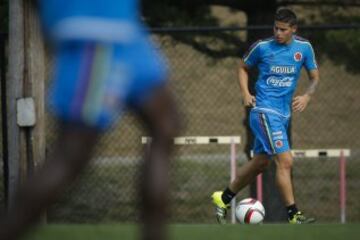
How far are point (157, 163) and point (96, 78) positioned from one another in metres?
0.42

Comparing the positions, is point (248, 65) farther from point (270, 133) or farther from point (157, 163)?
point (157, 163)

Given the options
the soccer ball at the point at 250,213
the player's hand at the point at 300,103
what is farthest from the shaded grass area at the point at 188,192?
the player's hand at the point at 300,103

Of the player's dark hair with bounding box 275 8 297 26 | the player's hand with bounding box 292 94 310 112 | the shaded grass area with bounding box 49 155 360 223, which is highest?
the player's dark hair with bounding box 275 8 297 26

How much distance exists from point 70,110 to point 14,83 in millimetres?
7062

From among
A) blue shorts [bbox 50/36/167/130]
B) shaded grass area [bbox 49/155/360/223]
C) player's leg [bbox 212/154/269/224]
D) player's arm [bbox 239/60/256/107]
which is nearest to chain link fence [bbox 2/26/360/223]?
shaded grass area [bbox 49/155/360/223]

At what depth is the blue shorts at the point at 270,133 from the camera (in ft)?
30.0

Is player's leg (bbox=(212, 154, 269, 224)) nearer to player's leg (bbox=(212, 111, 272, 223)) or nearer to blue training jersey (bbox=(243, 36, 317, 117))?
player's leg (bbox=(212, 111, 272, 223))

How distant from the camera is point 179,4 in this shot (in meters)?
13.7

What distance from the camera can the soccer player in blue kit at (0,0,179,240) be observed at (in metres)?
3.86

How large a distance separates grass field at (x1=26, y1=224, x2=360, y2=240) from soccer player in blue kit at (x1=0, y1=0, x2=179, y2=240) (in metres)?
2.43

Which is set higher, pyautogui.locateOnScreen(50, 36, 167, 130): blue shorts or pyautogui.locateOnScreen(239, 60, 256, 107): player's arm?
pyautogui.locateOnScreen(50, 36, 167, 130): blue shorts

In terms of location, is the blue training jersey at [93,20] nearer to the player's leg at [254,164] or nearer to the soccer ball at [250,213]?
the soccer ball at [250,213]

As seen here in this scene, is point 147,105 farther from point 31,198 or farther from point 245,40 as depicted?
point 245,40

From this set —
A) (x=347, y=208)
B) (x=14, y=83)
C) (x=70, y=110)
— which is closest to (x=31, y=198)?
(x=70, y=110)
